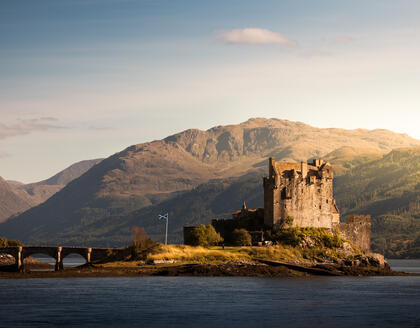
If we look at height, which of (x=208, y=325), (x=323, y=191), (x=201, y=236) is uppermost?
(x=323, y=191)

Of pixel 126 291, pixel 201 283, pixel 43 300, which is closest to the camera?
pixel 43 300

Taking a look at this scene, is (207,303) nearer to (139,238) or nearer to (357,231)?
(139,238)

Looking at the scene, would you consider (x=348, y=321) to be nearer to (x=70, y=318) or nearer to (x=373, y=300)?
(x=373, y=300)

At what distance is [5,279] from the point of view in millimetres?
144125

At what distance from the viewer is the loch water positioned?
81.7 meters

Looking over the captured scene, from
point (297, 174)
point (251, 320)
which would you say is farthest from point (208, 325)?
point (297, 174)

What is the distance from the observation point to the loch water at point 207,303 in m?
81.7

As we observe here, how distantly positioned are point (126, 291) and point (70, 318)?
2973cm

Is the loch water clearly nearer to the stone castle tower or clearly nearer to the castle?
the castle

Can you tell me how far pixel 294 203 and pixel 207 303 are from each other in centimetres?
6433

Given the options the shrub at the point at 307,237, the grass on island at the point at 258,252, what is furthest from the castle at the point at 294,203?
the grass on island at the point at 258,252

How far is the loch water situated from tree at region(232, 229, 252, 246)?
57.2 ft

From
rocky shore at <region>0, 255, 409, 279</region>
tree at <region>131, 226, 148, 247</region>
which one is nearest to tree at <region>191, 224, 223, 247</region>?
tree at <region>131, 226, 148, 247</region>

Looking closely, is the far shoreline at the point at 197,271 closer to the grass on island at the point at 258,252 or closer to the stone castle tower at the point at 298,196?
the grass on island at the point at 258,252
